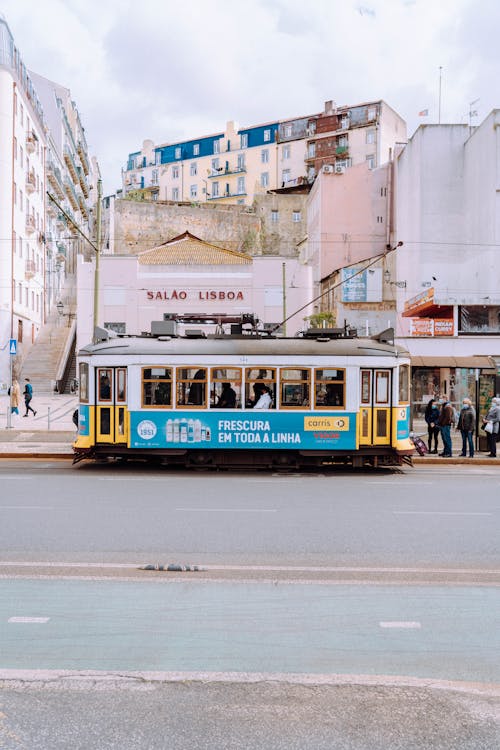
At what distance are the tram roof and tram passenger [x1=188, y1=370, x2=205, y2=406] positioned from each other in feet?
1.55

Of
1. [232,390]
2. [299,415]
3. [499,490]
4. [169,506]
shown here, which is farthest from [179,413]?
[499,490]

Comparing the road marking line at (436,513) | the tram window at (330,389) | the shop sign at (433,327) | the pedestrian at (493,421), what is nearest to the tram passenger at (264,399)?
the tram window at (330,389)

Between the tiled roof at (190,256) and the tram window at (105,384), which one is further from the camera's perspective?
the tiled roof at (190,256)

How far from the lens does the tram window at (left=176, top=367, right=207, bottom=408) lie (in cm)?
1741

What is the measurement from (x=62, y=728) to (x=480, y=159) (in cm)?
4277

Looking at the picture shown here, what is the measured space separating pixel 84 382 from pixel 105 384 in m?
0.57

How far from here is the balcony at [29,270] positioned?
50.1 metres

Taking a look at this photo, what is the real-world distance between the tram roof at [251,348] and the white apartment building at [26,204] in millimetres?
27387

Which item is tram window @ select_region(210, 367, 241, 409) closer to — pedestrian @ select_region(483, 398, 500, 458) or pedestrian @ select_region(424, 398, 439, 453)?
pedestrian @ select_region(424, 398, 439, 453)

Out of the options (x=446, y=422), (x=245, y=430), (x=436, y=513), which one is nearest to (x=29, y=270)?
(x=446, y=422)

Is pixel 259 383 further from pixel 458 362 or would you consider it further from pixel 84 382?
pixel 458 362

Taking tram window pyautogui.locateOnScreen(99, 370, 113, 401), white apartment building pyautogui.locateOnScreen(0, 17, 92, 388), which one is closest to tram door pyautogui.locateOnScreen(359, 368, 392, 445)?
tram window pyautogui.locateOnScreen(99, 370, 113, 401)

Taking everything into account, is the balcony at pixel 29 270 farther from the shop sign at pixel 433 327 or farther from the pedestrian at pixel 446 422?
the pedestrian at pixel 446 422

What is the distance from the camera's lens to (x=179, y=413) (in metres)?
17.3
